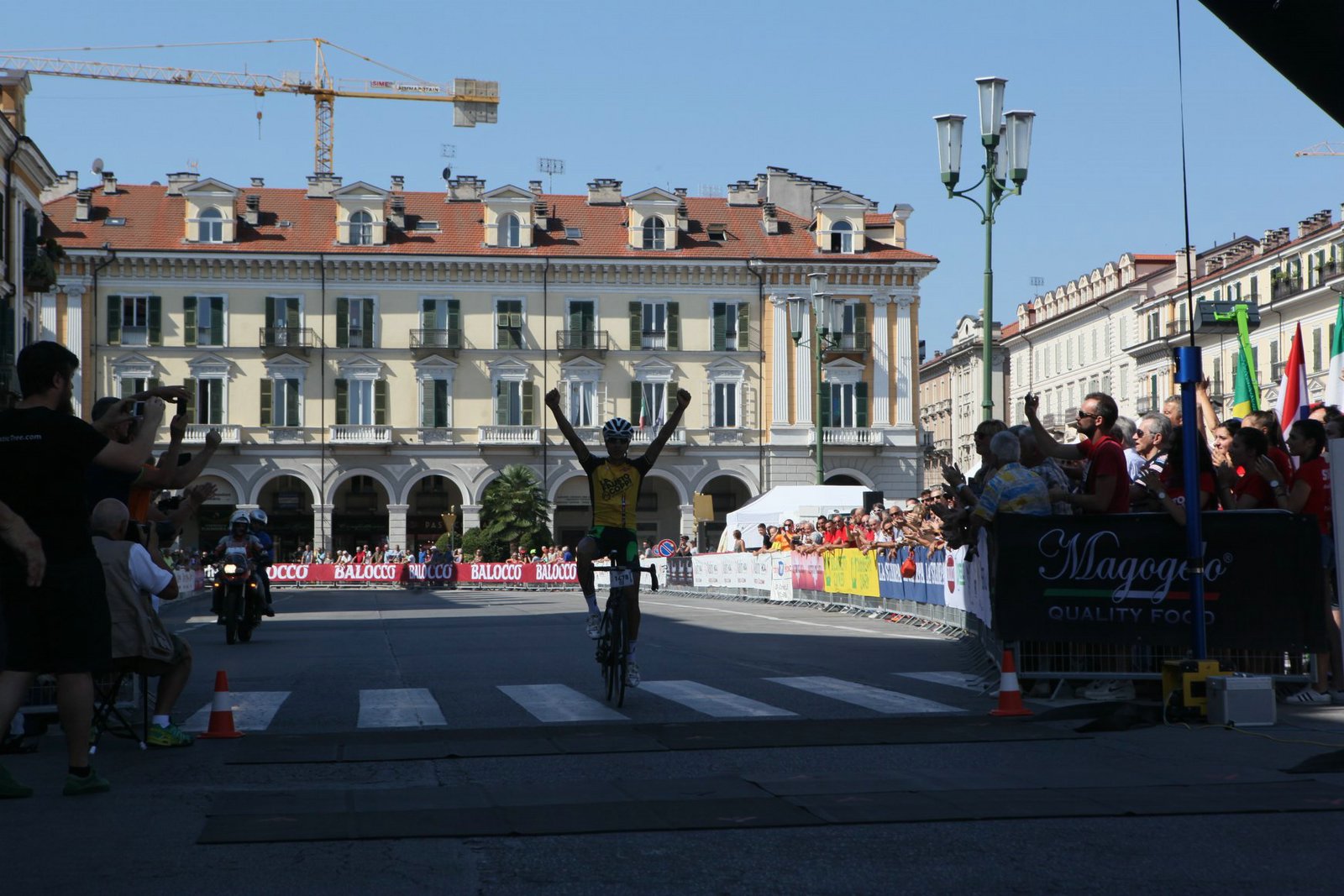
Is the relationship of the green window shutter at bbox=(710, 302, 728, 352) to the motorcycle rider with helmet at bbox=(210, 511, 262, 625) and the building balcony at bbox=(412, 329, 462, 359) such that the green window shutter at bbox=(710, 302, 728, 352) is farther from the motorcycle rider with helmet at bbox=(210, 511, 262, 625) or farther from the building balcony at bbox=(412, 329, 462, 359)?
the motorcycle rider with helmet at bbox=(210, 511, 262, 625)

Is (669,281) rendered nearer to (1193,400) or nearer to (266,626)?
(266,626)

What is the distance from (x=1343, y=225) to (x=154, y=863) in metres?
75.4

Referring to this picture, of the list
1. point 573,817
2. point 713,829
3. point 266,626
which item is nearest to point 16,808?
point 573,817

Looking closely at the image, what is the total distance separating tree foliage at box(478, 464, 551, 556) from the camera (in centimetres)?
→ 6769

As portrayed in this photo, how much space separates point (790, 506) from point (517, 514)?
23.8 meters

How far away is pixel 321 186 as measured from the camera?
2965 inches

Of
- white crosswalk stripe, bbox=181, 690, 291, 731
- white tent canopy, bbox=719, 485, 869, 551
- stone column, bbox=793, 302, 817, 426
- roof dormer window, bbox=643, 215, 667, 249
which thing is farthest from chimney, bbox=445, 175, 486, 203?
white crosswalk stripe, bbox=181, 690, 291, 731

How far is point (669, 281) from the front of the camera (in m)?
72.4

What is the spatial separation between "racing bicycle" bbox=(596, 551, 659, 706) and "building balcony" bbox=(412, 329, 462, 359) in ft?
194

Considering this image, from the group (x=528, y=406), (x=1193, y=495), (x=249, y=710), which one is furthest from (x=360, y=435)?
(x=1193, y=495)

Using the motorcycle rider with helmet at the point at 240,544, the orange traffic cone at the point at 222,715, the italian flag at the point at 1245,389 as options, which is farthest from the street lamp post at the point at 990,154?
the orange traffic cone at the point at 222,715

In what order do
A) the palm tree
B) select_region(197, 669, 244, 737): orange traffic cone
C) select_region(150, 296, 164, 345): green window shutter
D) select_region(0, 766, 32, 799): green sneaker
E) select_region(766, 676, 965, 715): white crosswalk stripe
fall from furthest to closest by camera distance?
select_region(150, 296, 164, 345): green window shutter
the palm tree
select_region(766, 676, 965, 715): white crosswalk stripe
select_region(197, 669, 244, 737): orange traffic cone
select_region(0, 766, 32, 799): green sneaker

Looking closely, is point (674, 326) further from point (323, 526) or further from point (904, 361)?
point (323, 526)

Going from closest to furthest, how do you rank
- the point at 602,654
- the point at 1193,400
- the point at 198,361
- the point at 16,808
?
the point at 16,808 → the point at 1193,400 → the point at 602,654 → the point at 198,361
